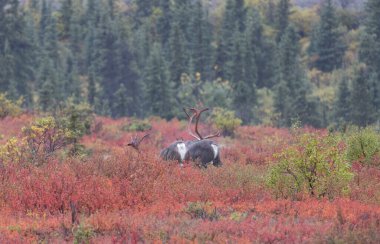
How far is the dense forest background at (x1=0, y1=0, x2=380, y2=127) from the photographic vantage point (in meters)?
48.0

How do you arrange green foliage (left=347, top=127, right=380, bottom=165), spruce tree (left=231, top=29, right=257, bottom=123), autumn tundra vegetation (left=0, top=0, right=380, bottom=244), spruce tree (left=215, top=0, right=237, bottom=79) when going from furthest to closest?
spruce tree (left=215, top=0, right=237, bottom=79), spruce tree (left=231, top=29, right=257, bottom=123), green foliage (left=347, top=127, right=380, bottom=165), autumn tundra vegetation (left=0, top=0, right=380, bottom=244)

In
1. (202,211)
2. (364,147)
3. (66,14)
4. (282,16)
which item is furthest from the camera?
(66,14)

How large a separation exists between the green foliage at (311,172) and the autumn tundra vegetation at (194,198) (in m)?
0.02

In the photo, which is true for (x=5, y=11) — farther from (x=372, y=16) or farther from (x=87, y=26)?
(x=372, y=16)

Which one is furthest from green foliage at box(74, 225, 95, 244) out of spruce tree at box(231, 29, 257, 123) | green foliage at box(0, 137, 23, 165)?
spruce tree at box(231, 29, 257, 123)

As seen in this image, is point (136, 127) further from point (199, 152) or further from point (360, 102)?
point (199, 152)

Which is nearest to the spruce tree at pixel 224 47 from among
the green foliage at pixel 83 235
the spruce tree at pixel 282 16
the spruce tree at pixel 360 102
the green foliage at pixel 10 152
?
the spruce tree at pixel 282 16

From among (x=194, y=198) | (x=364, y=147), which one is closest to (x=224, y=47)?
(x=364, y=147)

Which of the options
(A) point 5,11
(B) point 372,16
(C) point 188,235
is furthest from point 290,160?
(A) point 5,11

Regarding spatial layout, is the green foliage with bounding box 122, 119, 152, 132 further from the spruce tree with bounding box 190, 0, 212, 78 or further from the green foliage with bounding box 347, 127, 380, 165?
the spruce tree with bounding box 190, 0, 212, 78

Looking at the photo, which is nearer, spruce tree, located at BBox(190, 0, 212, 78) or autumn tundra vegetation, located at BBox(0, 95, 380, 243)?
autumn tundra vegetation, located at BBox(0, 95, 380, 243)

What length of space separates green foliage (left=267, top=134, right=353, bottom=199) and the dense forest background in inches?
1113

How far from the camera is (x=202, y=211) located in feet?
38.8

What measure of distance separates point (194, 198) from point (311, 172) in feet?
8.85
